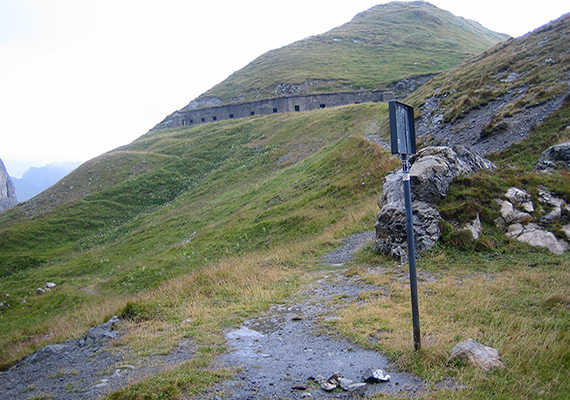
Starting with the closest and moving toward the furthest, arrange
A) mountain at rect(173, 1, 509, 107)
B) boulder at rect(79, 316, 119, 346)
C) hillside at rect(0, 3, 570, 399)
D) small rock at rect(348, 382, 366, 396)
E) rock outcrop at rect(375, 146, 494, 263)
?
small rock at rect(348, 382, 366, 396)
hillside at rect(0, 3, 570, 399)
boulder at rect(79, 316, 119, 346)
rock outcrop at rect(375, 146, 494, 263)
mountain at rect(173, 1, 509, 107)

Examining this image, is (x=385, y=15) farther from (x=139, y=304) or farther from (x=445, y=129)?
(x=139, y=304)

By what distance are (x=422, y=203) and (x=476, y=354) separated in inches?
302

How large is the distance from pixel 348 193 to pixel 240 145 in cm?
2979

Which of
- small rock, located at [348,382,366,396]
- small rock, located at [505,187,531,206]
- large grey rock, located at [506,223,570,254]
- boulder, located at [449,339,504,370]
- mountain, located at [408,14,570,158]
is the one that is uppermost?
mountain, located at [408,14,570,158]

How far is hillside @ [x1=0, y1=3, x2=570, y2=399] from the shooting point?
593 centimetres

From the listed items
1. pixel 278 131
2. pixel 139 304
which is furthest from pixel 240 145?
pixel 139 304

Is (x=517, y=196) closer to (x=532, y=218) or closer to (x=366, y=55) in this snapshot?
(x=532, y=218)

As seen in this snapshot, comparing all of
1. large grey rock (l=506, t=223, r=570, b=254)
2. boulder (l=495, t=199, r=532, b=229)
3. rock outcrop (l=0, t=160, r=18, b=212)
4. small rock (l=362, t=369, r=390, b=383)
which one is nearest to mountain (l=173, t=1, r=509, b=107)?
boulder (l=495, t=199, r=532, b=229)

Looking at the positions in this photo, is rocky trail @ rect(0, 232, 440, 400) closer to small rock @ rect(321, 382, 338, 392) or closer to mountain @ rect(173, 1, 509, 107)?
small rock @ rect(321, 382, 338, 392)

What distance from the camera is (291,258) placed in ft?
45.0

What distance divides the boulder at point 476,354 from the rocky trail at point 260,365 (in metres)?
0.72

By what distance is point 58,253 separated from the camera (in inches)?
1312

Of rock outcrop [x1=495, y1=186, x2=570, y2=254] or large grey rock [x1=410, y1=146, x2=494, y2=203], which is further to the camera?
large grey rock [x1=410, y1=146, x2=494, y2=203]

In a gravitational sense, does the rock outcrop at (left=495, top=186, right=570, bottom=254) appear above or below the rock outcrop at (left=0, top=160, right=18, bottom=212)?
below
